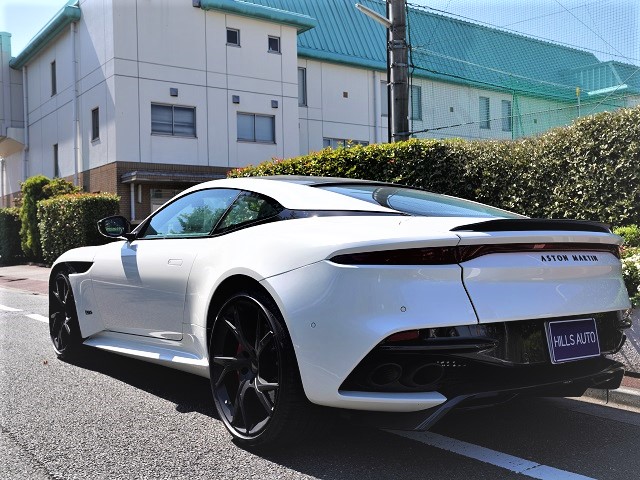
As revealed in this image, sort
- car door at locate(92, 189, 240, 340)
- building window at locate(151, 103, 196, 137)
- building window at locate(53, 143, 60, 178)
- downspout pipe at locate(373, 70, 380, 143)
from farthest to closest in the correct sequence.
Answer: downspout pipe at locate(373, 70, 380, 143) < building window at locate(53, 143, 60, 178) < building window at locate(151, 103, 196, 137) < car door at locate(92, 189, 240, 340)

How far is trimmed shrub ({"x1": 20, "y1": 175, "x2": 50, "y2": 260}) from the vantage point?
68.5 feet

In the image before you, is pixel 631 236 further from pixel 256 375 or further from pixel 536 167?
pixel 256 375

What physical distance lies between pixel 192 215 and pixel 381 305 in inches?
79.1

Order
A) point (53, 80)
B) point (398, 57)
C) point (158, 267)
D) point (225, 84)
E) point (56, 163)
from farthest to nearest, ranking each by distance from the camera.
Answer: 1. point (56, 163)
2. point (53, 80)
3. point (225, 84)
4. point (398, 57)
5. point (158, 267)

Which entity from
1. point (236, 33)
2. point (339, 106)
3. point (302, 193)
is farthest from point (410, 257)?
point (339, 106)

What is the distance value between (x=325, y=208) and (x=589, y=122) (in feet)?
17.2

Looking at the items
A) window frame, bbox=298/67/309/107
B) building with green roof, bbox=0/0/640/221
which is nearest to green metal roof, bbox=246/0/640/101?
building with green roof, bbox=0/0/640/221

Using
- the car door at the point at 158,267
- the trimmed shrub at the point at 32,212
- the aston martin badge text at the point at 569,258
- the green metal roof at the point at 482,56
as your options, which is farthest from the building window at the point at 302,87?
the aston martin badge text at the point at 569,258

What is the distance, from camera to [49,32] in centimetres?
2444

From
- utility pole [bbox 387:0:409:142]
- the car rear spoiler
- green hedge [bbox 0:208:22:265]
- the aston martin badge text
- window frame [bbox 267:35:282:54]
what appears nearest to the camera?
the car rear spoiler

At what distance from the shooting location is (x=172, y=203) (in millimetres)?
4750

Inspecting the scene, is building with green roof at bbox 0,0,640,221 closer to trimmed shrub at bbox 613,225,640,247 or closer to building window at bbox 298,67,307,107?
building window at bbox 298,67,307,107

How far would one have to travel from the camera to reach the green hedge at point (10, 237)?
899 inches

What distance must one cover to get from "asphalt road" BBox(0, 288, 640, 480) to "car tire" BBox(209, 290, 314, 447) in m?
0.15
